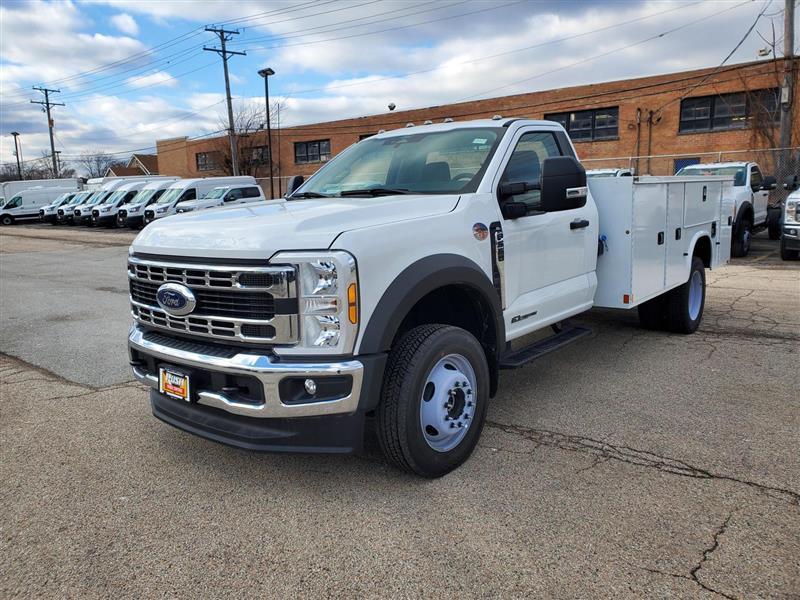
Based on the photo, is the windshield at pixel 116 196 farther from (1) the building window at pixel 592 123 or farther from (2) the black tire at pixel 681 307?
(2) the black tire at pixel 681 307

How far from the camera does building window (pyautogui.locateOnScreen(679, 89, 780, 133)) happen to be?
27.9 metres

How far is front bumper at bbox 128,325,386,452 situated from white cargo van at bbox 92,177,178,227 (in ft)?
105

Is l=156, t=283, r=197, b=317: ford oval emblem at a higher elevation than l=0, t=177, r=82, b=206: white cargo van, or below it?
below

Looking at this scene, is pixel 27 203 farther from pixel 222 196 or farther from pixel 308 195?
pixel 308 195

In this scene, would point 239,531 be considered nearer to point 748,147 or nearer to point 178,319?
point 178,319

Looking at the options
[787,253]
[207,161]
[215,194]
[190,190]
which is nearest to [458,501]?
[787,253]

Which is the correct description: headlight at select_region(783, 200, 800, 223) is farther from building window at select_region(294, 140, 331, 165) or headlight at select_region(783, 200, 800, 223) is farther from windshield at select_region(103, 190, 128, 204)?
building window at select_region(294, 140, 331, 165)

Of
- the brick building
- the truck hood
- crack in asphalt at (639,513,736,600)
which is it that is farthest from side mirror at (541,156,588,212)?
the brick building

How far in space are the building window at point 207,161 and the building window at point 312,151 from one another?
10587 mm

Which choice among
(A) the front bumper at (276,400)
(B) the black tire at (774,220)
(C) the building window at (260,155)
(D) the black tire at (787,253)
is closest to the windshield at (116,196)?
(C) the building window at (260,155)

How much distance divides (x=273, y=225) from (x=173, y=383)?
105cm

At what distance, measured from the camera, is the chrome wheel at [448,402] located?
354 centimetres

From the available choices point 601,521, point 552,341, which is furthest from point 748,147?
point 601,521

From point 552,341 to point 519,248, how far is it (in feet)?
3.31
